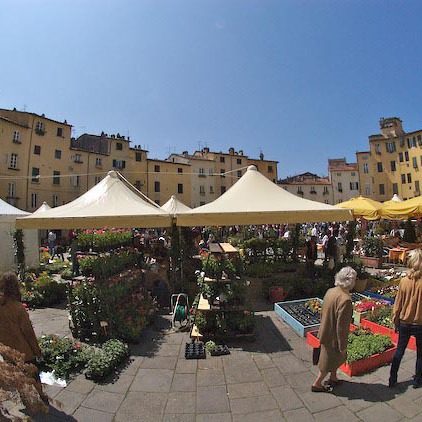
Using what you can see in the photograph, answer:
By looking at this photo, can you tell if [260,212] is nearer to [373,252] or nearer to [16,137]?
[373,252]

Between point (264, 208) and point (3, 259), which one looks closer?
point (264, 208)

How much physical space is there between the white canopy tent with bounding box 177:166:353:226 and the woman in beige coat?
3.19 meters

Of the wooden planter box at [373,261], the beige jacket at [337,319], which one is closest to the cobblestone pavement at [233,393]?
the beige jacket at [337,319]

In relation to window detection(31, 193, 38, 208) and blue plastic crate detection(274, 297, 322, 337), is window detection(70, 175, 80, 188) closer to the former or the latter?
window detection(31, 193, 38, 208)

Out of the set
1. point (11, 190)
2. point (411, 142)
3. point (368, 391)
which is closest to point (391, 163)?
point (411, 142)

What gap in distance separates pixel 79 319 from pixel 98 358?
64.2 inches

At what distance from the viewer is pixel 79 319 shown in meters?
5.74

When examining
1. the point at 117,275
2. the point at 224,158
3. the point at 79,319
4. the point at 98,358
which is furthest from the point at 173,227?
the point at 224,158

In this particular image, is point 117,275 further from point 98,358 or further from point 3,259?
point 3,259

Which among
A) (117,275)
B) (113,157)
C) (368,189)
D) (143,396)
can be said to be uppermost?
(113,157)

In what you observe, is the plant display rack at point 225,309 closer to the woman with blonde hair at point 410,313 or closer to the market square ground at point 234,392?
the market square ground at point 234,392

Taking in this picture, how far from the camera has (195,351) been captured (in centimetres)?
491

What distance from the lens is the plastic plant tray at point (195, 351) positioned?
481cm

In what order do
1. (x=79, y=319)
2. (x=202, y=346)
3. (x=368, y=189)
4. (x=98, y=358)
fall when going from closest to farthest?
(x=98, y=358)
(x=202, y=346)
(x=79, y=319)
(x=368, y=189)
